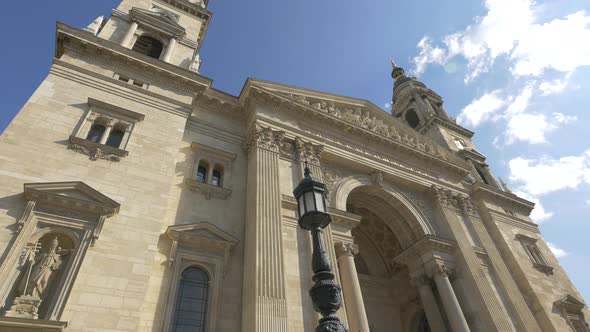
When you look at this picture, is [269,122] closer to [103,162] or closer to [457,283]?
[103,162]

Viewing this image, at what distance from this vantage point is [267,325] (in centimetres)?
994

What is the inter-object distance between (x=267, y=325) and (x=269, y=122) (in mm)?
9541

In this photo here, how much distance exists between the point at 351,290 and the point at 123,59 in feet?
44.7

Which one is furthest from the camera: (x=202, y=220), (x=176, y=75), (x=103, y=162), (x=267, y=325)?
(x=176, y=75)

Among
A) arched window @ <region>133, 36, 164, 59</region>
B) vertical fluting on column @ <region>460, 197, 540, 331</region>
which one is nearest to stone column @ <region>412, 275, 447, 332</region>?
vertical fluting on column @ <region>460, 197, 540, 331</region>

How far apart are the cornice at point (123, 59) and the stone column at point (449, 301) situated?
14.2 metres

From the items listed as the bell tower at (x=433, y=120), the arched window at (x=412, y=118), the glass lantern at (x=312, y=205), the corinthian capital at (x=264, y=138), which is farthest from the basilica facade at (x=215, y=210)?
the arched window at (x=412, y=118)

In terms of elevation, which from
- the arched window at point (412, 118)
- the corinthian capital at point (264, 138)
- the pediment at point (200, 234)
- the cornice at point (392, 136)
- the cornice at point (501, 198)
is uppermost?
the arched window at point (412, 118)

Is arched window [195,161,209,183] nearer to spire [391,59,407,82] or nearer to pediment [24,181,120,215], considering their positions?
pediment [24,181,120,215]

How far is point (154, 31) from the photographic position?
20.0m

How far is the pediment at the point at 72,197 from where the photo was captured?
9898mm

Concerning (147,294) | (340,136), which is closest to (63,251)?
(147,294)

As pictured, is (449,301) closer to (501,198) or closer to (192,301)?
(192,301)

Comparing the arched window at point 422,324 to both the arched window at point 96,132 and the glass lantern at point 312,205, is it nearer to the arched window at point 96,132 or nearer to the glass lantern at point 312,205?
the glass lantern at point 312,205
